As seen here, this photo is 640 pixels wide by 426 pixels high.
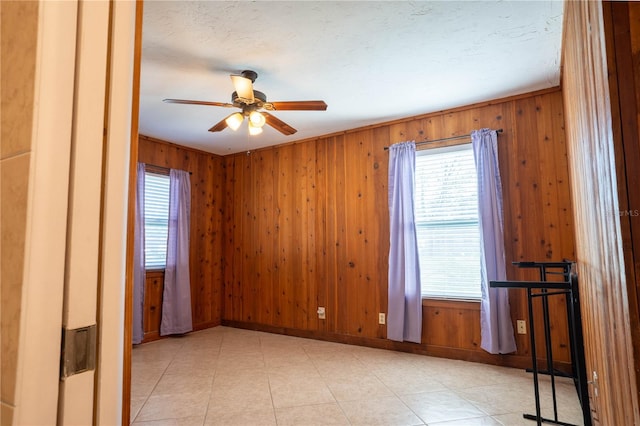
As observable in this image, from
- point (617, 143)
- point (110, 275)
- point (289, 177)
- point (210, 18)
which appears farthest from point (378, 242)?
point (110, 275)

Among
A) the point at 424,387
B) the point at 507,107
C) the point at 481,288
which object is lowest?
the point at 424,387

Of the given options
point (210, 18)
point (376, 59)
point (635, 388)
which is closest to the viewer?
point (635, 388)

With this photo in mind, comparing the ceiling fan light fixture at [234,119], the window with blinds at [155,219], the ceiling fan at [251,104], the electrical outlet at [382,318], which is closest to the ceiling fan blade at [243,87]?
the ceiling fan at [251,104]

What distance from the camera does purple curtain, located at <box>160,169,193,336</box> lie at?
4703 mm

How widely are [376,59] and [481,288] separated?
2.34 m

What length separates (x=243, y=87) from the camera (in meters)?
2.68

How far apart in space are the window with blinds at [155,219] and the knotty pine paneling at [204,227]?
0.99ft

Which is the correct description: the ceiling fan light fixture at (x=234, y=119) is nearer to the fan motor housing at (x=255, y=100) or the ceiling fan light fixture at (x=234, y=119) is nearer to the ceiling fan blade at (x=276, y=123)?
the fan motor housing at (x=255, y=100)

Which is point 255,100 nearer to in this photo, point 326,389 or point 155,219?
point 326,389

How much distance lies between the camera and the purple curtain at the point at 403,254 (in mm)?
3832

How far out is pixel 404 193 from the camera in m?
3.95

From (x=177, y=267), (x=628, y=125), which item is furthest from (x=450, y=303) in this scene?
(x=177, y=267)

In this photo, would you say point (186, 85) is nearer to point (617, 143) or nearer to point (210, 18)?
point (210, 18)

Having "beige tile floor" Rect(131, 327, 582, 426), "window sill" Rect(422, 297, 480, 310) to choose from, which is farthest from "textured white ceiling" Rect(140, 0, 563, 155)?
"beige tile floor" Rect(131, 327, 582, 426)
